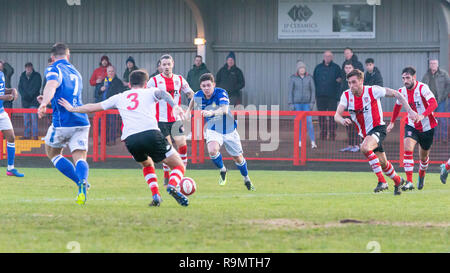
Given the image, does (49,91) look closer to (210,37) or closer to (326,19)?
(210,37)

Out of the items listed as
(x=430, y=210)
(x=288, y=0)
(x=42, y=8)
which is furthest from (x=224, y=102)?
(x=42, y=8)

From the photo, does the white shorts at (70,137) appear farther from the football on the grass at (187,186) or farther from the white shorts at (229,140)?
the white shorts at (229,140)

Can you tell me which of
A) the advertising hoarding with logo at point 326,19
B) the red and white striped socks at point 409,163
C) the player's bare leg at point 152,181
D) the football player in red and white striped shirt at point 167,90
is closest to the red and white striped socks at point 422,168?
the red and white striped socks at point 409,163

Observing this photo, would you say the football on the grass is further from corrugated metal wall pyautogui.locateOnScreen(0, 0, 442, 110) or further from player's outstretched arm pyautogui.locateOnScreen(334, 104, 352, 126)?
corrugated metal wall pyautogui.locateOnScreen(0, 0, 442, 110)

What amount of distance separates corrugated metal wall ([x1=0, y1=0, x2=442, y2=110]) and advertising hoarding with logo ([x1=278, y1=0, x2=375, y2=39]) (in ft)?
0.68

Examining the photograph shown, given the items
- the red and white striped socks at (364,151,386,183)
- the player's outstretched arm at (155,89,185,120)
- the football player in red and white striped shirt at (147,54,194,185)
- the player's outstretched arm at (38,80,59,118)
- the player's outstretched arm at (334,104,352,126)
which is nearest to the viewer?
the player's outstretched arm at (155,89,185,120)

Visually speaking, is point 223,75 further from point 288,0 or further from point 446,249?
point 446,249

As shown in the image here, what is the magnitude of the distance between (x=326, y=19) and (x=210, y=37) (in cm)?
346

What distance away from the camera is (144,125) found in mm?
10453

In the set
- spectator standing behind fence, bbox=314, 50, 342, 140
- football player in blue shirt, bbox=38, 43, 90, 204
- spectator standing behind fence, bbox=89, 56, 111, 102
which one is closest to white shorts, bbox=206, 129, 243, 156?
football player in blue shirt, bbox=38, 43, 90, 204

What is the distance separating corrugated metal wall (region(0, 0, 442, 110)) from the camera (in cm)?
2494

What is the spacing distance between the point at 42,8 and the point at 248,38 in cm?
669

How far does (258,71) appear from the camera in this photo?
2619cm

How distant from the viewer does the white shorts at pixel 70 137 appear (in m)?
11.4
